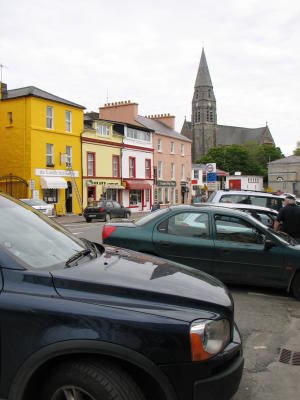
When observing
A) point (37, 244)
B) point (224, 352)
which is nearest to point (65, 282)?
point (37, 244)

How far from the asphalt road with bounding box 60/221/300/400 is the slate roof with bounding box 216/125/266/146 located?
12648 centimetres

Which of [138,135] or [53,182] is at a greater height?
[138,135]

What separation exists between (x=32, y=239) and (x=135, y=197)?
38849mm

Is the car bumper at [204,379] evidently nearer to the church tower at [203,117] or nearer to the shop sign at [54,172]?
the shop sign at [54,172]

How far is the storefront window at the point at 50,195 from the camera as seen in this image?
30062 mm

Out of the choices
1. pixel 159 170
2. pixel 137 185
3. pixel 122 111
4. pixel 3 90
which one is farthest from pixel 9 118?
pixel 159 170

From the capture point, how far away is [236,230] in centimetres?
685

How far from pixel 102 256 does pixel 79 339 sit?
1097 millimetres

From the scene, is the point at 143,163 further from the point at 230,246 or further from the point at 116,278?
the point at 116,278

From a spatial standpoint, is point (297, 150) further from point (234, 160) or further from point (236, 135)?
point (234, 160)

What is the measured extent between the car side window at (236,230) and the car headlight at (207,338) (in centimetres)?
426

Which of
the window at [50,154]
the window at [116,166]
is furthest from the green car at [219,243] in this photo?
the window at [116,166]

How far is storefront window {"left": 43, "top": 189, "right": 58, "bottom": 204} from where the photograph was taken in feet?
98.6

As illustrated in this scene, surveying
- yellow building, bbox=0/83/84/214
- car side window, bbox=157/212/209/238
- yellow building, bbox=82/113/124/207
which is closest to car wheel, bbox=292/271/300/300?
car side window, bbox=157/212/209/238
